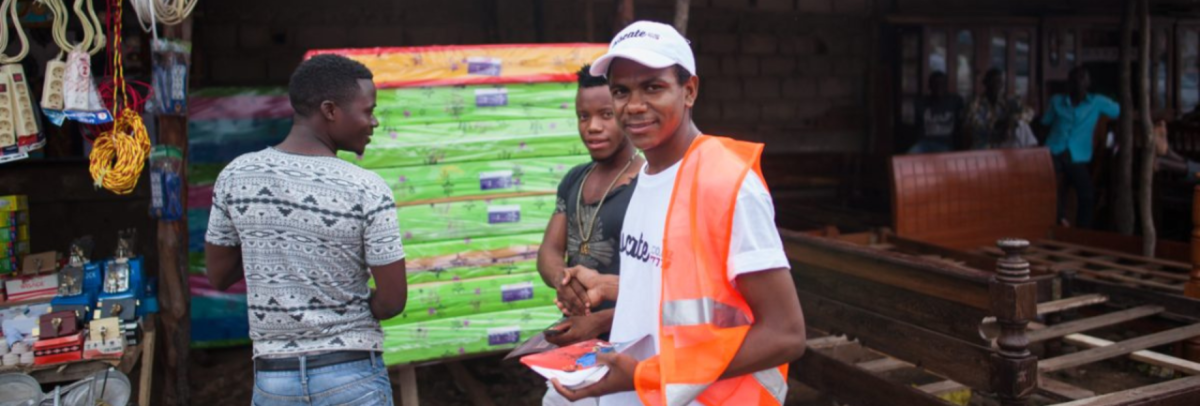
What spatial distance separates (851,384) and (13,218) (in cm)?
387

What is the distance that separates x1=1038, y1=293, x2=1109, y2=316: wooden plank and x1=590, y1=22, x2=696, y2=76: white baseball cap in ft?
11.4

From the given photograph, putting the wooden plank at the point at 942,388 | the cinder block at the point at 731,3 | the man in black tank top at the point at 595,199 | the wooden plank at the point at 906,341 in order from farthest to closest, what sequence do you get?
the cinder block at the point at 731,3
the wooden plank at the point at 942,388
the wooden plank at the point at 906,341
the man in black tank top at the point at 595,199

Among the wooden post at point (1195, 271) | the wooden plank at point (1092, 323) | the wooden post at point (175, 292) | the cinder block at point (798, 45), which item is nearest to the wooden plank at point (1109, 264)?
the wooden post at point (1195, 271)

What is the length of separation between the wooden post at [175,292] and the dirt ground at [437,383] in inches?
25.6

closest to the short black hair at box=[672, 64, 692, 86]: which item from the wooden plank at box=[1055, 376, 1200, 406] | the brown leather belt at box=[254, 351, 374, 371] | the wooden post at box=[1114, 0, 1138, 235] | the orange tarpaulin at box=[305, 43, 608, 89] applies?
the brown leather belt at box=[254, 351, 374, 371]

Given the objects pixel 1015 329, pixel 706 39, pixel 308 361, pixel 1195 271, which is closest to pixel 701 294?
pixel 308 361

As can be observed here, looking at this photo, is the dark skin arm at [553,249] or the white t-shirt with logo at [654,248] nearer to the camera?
the white t-shirt with logo at [654,248]

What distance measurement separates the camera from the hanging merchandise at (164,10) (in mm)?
4035

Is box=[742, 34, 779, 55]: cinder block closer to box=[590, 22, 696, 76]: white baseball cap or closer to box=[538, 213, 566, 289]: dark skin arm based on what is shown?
box=[538, 213, 566, 289]: dark skin arm

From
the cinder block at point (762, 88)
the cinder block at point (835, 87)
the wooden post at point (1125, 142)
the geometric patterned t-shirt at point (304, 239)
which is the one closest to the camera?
the geometric patterned t-shirt at point (304, 239)

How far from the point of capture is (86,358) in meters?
3.93

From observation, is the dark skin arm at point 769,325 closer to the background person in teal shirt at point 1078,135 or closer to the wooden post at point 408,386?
the wooden post at point 408,386

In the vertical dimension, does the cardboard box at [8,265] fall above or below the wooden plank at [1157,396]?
above

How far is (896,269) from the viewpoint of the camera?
14.5 ft
